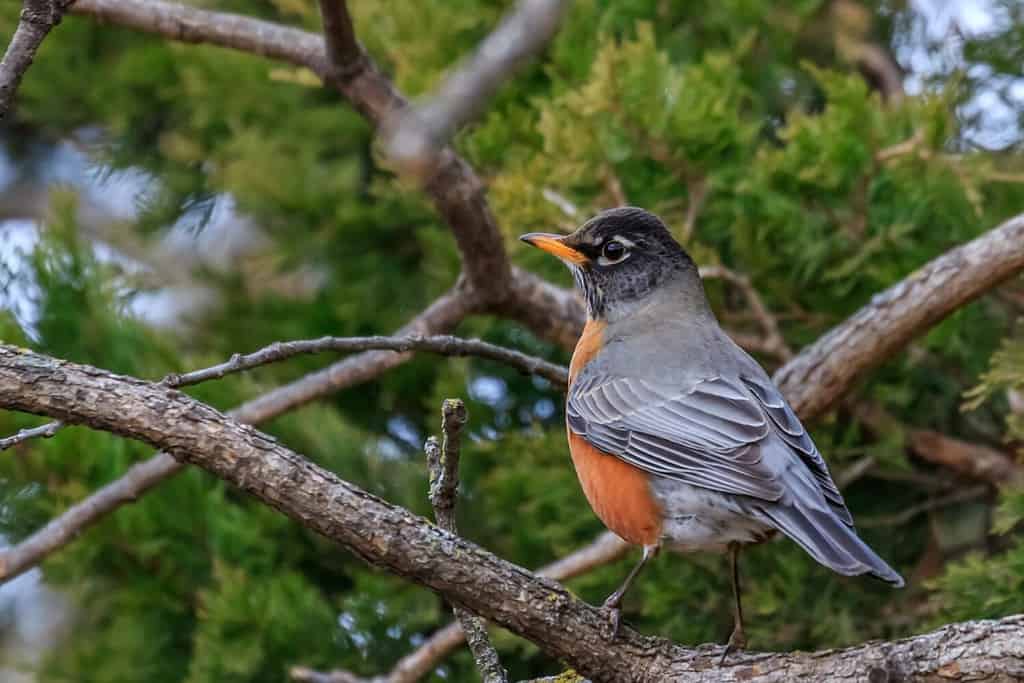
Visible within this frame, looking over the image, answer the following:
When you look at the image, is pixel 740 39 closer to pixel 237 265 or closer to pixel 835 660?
pixel 237 265

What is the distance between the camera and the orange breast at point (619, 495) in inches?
130

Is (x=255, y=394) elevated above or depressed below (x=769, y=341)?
below

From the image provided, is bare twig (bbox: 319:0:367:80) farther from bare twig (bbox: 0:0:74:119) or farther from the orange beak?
bare twig (bbox: 0:0:74:119)

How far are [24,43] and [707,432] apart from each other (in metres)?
1.86

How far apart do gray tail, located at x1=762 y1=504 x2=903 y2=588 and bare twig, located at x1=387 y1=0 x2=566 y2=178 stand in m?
1.83

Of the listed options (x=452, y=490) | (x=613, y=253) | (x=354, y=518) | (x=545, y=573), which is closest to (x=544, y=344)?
(x=613, y=253)

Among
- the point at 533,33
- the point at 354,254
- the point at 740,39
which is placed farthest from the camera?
the point at 354,254

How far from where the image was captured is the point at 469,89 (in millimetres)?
1128

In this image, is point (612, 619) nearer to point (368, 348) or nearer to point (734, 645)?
point (734, 645)

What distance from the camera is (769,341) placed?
4715mm

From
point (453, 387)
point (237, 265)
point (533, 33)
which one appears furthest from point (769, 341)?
point (533, 33)

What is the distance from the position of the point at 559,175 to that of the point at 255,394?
148 centimetres

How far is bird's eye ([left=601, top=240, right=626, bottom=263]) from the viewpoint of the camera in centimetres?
426

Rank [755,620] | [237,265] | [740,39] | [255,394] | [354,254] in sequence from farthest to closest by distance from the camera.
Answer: [237,265] < [354,254] < [740,39] < [255,394] < [755,620]
